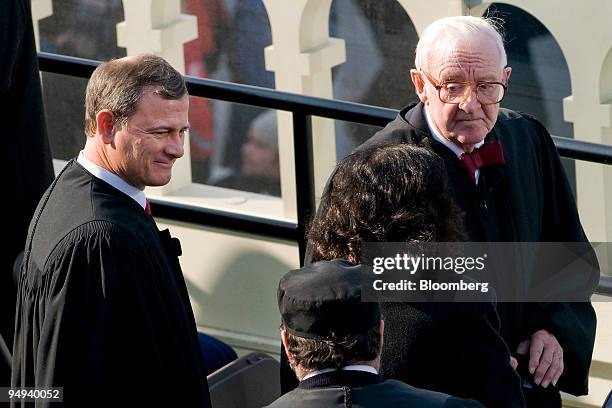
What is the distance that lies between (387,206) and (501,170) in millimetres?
723

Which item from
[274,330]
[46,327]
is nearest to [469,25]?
[46,327]

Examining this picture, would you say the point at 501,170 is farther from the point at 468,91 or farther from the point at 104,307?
the point at 104,307

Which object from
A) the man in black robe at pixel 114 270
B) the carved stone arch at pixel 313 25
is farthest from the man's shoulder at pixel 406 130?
the carved stone arch at pixel 313 25

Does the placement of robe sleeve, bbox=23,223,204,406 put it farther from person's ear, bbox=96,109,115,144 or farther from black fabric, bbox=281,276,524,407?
black fabric, bbox=281,276,524,407

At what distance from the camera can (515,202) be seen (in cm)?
428

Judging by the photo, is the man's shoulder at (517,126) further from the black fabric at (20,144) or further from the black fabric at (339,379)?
the black fabric at (20,144)

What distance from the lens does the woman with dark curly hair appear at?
12.0 ft

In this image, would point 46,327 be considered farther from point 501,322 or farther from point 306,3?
point 306,3

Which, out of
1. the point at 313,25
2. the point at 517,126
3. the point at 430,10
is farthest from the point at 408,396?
the point at 430,10

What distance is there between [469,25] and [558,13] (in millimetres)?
10290

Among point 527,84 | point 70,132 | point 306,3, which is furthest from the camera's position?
point 70,132

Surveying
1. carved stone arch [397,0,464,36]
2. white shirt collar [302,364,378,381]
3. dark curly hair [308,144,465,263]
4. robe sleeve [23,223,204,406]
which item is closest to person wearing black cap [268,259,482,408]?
white shirt collar [302,364,378,381]

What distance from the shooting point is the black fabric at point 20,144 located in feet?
16.6

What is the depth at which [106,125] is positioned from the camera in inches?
152
